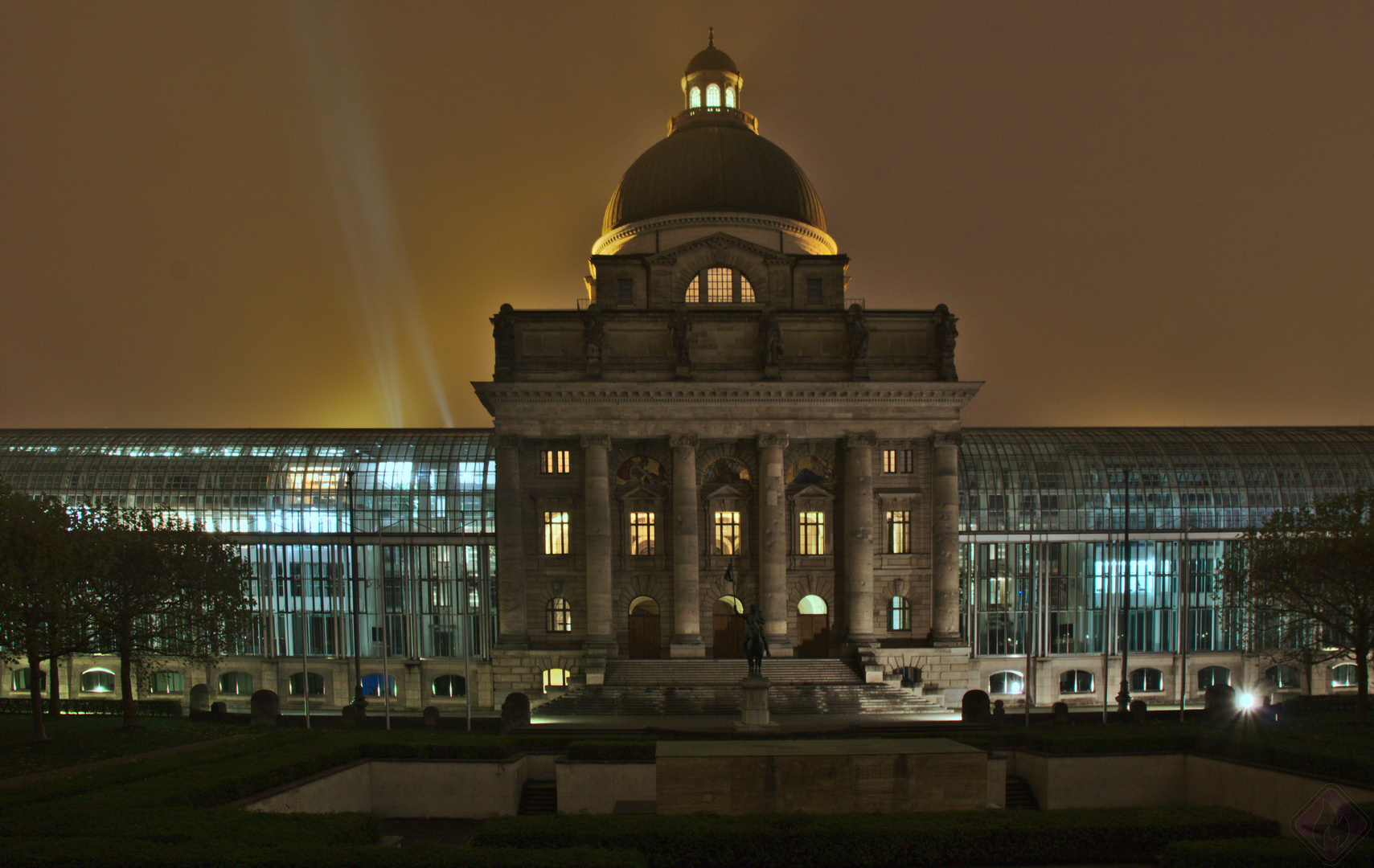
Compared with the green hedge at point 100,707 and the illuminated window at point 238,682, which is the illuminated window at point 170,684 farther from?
the green hedge at point 100,707

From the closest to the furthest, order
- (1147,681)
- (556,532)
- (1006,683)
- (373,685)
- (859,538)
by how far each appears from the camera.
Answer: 1. (859,538)
2. (556,532)
3. (373,685)
4. (1006,683)
5. (1147,681)

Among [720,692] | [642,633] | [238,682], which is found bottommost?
[238,682]

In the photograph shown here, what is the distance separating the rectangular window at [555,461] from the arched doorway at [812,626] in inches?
677

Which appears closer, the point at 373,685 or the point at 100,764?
the point at 100,764

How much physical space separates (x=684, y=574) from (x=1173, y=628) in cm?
3705

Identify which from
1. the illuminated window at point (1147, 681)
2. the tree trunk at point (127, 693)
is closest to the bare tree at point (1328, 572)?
the illuminated window at point (1147, 681)

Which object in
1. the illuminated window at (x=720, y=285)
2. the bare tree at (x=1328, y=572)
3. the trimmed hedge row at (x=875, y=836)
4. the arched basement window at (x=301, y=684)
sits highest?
the illuminated window at (x=720, y=285)

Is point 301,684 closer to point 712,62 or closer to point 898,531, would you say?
point 898,531

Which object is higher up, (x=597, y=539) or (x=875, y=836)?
(x=597, y=539)

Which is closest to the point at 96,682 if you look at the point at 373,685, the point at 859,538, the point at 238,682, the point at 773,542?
the point at 238,682

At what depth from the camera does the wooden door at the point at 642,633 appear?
187ft

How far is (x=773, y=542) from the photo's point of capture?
5512 centimetres

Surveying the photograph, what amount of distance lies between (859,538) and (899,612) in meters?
6.38

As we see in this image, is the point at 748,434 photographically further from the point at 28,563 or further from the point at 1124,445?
the point at 28,563
